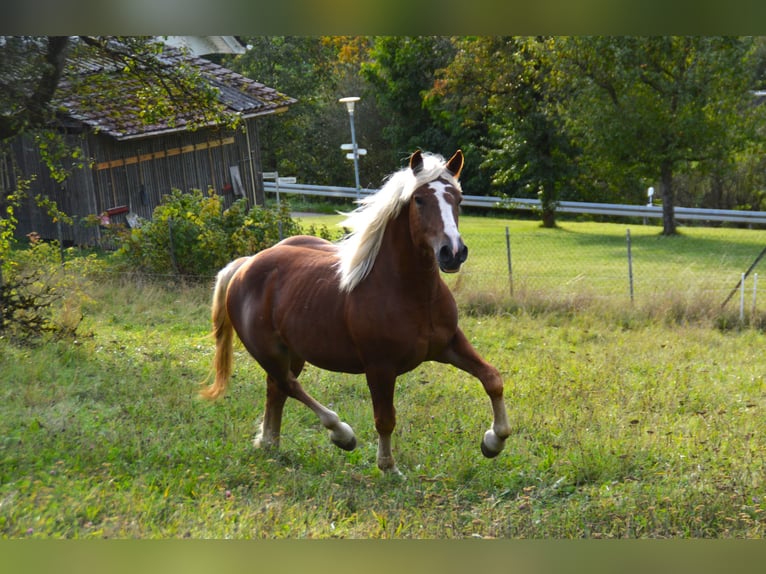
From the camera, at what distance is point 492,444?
5.59 metres

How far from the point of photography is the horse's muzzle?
15.8ft

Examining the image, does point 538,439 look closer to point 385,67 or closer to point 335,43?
point 385,67

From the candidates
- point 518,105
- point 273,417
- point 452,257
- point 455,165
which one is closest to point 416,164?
point 455,165

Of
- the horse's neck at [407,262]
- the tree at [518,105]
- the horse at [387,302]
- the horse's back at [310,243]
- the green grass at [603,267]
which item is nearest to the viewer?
the horse at [387,302]

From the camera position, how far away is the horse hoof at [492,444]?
18.3 feet

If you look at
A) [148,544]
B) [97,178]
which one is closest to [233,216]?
[97,178]

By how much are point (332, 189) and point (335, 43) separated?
23.6 ft

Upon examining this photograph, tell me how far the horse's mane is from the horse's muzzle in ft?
1.74

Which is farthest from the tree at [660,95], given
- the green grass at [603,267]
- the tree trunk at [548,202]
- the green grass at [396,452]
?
the green grass at [396,452]

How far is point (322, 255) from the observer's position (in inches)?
255

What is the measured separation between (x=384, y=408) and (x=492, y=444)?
74 centimetres

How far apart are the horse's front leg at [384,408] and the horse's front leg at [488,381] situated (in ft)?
1.24

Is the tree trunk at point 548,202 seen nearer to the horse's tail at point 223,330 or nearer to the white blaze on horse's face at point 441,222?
the horse's tail at point 223,330

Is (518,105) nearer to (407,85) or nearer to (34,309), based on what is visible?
(407,85)
